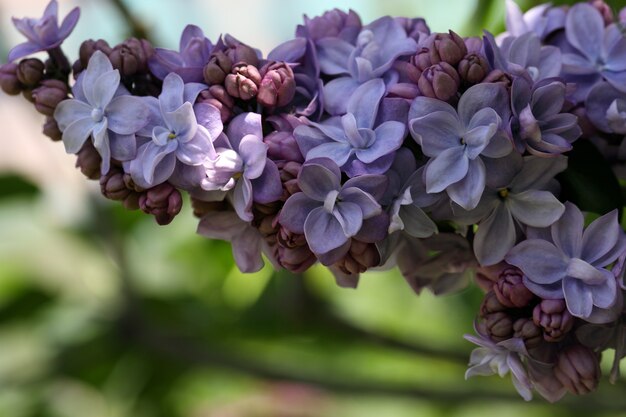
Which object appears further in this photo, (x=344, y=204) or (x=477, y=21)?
(x=477, y=21)

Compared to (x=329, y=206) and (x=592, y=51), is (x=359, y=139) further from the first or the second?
(x=592, y=51)

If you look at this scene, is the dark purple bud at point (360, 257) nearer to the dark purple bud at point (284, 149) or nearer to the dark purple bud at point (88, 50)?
the dark purple bud at point (284, 149)

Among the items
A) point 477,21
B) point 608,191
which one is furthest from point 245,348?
point 608,191

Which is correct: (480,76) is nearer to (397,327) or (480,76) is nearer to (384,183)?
(384,183)

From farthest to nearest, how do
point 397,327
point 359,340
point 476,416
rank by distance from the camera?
point 476,416, point 397,327, point 359,340

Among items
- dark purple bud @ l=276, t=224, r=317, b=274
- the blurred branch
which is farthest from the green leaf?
the blurred branch

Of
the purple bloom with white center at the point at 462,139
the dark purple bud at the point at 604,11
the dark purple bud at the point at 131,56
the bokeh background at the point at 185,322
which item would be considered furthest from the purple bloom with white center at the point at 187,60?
the bokeh background at the point at 185,322
